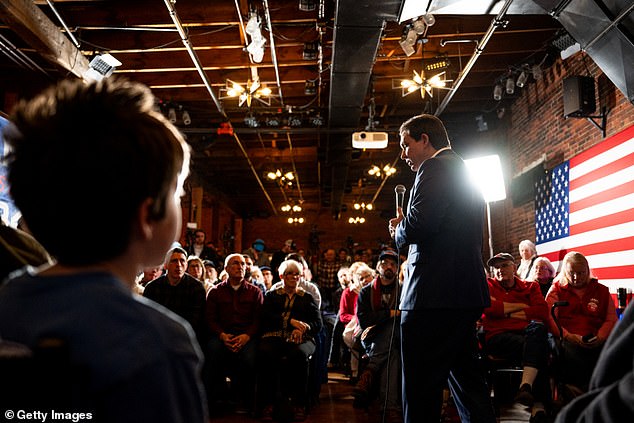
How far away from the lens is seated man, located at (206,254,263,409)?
15.3ft

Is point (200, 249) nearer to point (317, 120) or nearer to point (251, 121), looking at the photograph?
point (251, 121)

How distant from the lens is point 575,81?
612 centimetres

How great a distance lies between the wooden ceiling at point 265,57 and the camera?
5781 millimetres

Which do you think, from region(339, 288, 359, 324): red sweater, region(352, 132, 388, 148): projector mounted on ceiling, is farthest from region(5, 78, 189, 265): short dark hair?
region(352, 132, 388, 148): projector mounted on ceiling

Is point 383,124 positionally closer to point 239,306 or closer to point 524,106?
point 524,106

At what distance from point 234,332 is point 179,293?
2.08 ft

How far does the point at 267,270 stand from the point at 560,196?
4506 millimetres

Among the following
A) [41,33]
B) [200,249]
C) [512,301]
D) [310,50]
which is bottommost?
[512,301]

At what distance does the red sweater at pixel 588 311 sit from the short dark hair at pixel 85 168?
4376 millimetres

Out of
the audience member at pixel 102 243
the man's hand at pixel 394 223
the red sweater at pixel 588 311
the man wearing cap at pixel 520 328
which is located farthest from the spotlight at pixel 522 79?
the audience member at pixel 102 243

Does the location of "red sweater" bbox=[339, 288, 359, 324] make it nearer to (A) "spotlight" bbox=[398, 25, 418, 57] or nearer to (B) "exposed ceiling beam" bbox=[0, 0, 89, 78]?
(A) "spotlight" bbox=[398, 25, 418, 57]

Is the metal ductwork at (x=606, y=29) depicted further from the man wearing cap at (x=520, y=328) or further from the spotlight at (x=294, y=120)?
the spotlight at (x=294, y=120)

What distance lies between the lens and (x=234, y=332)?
489cm

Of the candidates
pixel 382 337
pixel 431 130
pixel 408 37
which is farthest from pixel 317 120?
pixel 431 130
